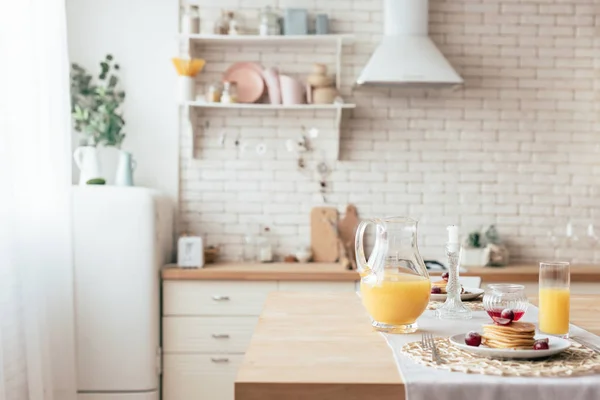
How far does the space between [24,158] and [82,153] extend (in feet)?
3.42

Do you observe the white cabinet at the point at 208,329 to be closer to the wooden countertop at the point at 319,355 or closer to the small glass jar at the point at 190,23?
the small glass jar at the point at 190,23

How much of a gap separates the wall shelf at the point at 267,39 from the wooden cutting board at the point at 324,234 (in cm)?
103

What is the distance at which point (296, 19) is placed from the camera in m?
4.60

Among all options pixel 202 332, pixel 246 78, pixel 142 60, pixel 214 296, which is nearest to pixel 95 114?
pixel 142 60

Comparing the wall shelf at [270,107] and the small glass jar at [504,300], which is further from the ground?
the wall shelf at [270,107]

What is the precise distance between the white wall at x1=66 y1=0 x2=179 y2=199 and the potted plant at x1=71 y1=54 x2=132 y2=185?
81 millimetres

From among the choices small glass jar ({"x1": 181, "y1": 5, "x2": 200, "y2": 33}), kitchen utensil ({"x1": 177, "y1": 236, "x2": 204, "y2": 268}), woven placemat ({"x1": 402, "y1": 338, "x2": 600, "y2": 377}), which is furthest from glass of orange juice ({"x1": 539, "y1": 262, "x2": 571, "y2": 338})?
small glass jar ({"x1": 181, "y1": 5, "x2": 200, "y2": 33})

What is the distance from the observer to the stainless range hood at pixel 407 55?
4.28 m

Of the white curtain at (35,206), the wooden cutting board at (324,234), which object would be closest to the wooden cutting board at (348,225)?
the wooden cutting board at (324,234)

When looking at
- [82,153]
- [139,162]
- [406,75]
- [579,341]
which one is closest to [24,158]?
[82,153]

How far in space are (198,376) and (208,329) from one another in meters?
0.28

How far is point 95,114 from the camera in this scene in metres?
4.50

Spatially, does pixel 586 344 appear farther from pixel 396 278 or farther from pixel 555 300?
pixel 396 278

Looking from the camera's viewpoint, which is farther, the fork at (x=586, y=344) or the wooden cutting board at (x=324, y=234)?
the wooden cutting board at (x=324, y=234)
